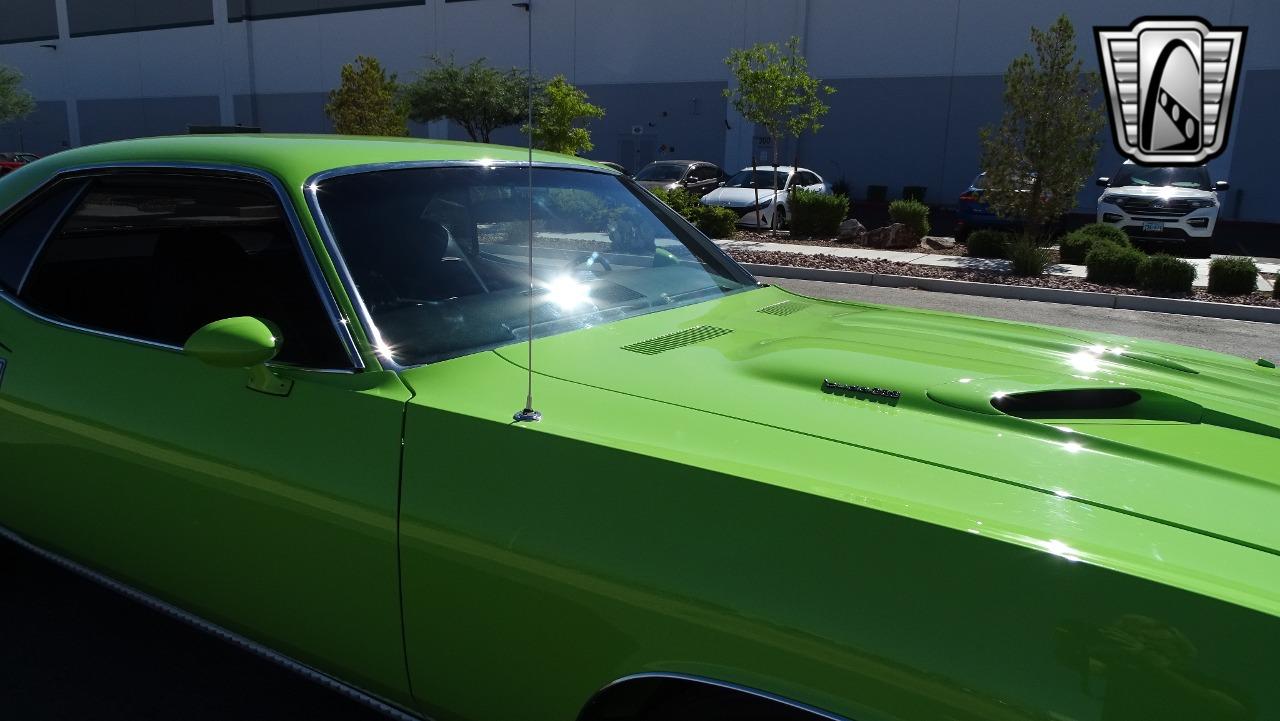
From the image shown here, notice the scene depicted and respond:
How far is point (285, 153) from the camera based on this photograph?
7.83ft

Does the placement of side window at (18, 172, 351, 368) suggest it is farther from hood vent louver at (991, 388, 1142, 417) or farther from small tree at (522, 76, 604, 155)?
small tree at (522, 76, 604, 155)

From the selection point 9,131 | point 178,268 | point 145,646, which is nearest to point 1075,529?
point 178,268

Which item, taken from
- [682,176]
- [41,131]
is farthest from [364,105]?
[41,131]

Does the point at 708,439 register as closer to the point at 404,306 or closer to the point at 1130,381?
the point at 404,306

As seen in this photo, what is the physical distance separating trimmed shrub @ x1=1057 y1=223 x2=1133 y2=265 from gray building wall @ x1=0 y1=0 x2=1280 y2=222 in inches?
518

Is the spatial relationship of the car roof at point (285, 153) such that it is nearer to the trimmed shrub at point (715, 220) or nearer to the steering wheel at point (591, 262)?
the steering wheel at point (591, 262)

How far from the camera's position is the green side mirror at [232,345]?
76.5 inches

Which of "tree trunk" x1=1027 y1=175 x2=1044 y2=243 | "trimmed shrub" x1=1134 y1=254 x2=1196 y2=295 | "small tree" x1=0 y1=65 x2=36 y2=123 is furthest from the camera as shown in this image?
"small tree" x1=0 y1=65 x2=36 y2=123

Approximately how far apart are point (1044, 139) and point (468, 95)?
63.3ft

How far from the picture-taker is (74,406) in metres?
2.34

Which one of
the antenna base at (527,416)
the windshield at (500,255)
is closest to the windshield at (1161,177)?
the windshield at (500,255)

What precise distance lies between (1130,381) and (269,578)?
205 cm

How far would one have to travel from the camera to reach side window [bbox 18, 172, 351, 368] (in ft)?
7.32

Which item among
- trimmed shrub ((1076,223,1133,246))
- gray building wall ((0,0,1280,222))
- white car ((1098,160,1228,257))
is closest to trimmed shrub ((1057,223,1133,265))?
trimmed shrub ((1076,223,1133,246))
